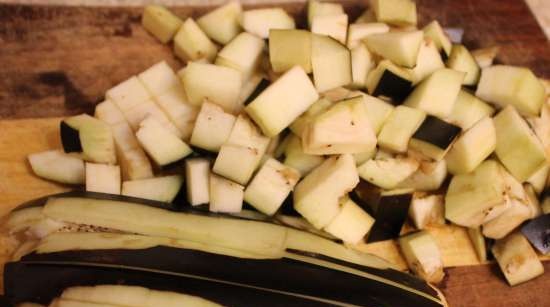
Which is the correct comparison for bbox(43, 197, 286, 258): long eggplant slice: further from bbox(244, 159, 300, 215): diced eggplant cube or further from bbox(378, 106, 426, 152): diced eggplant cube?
bbox(378, 106, 426, 152): diced eggplant cube

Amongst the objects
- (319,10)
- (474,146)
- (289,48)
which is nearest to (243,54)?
(289,48)

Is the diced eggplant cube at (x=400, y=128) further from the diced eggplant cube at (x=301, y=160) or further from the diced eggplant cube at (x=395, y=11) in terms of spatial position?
the diced eggplant cube at (x=395, y=11)

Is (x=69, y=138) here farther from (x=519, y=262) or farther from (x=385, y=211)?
(x=519, y=262)

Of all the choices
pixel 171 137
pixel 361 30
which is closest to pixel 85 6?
pixel 171 137

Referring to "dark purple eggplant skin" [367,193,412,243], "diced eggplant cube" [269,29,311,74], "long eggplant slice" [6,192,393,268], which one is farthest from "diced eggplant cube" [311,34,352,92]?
"long eggplant slice" [6,192,393,268]

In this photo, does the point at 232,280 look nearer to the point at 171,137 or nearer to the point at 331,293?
the point at 331,293

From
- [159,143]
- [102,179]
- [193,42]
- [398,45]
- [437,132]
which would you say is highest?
[398,45]
